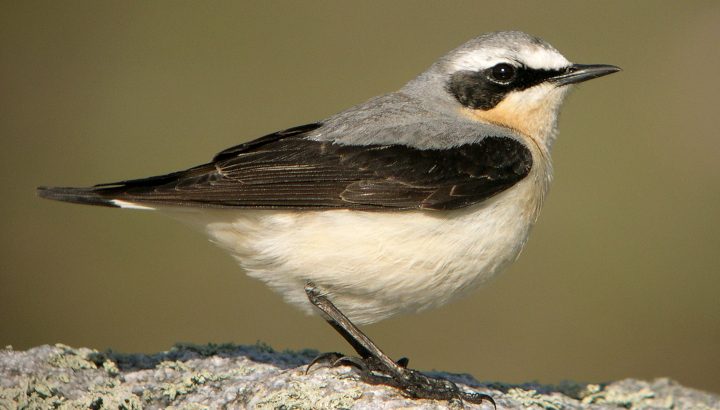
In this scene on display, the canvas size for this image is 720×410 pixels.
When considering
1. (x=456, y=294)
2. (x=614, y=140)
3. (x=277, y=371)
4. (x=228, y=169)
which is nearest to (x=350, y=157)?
(x=228, y=169)

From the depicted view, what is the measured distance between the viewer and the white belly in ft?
Result: 13.5

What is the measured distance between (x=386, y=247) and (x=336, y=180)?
1.86 ft

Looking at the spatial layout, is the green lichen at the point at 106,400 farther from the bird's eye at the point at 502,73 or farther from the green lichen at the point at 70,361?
the bird's eye at the point at 502,73

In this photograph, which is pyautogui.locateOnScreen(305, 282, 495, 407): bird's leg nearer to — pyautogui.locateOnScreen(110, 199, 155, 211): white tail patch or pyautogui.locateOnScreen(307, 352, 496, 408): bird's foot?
pyautogui.locateOnScreen(307, 352, 496, 408): bird's foot

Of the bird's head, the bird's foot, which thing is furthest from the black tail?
the bird's head

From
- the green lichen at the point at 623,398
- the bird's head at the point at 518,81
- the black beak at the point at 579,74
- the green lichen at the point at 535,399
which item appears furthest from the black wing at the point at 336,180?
the green lichen at the point at 623,398

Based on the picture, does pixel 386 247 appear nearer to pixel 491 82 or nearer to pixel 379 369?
pixel 379 369

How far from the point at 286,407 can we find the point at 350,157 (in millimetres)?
1666

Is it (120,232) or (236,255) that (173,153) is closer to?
(120,232)

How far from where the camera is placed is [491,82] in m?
5.02

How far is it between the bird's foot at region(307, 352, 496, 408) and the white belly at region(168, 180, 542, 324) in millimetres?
413

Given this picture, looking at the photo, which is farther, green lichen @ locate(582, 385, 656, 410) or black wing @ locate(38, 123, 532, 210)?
green lichen @ locate(582, 385, 656, 410)

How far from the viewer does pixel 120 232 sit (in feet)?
36.9

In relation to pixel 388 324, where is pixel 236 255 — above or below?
below
